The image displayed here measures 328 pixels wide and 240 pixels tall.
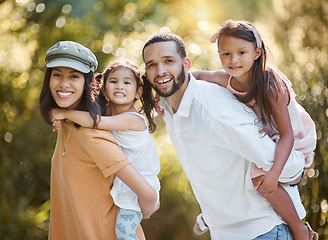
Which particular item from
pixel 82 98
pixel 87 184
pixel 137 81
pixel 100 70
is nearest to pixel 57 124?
pixel 82 98

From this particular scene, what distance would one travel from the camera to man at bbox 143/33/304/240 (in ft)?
7.39

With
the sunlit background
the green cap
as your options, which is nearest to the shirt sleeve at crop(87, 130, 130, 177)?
the green cap

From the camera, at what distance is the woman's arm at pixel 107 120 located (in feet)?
6.92

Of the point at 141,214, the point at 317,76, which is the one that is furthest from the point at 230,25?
the point at 317,76

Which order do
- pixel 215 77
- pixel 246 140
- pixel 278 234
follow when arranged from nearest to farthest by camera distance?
pixel 246 140
pixel 278 234
pixel 215 77

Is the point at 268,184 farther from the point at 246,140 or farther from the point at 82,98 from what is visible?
the point at 82,98

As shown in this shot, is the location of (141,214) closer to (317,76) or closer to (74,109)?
(74,109)

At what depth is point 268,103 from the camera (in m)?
2.27

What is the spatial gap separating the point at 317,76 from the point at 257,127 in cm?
270

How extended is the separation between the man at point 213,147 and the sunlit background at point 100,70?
7.06ft

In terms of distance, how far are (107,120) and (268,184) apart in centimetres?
82

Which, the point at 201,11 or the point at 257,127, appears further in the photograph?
the point at 201,11

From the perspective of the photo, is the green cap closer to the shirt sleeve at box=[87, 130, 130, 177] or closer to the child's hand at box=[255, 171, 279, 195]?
the shirt sleeve at box=[87, 130, 130, 177]

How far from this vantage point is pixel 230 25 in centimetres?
235
